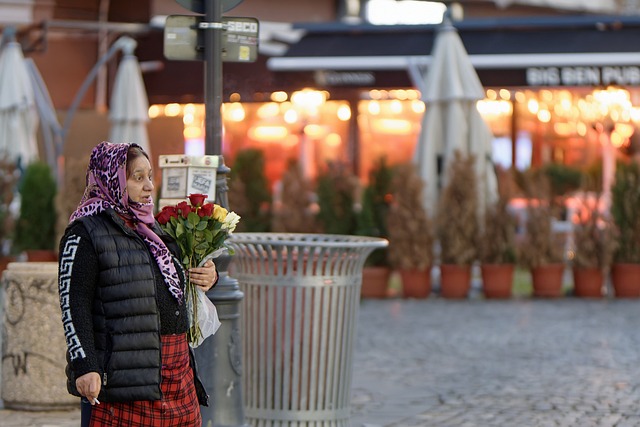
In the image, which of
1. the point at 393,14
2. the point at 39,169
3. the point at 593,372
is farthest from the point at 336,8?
the point at 593,372

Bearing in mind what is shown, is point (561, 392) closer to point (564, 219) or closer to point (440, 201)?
point (440, 201)

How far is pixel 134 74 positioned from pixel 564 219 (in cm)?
706

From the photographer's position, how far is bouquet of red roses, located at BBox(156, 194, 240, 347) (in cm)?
498

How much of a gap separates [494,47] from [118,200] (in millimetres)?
18096

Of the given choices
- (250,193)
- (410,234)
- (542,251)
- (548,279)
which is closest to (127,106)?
(250,193)

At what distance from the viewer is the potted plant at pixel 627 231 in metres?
15.6

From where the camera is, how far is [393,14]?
98.0ft

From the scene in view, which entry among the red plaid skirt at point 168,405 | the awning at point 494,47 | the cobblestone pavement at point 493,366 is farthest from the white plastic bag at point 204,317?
the awning at point 494,47

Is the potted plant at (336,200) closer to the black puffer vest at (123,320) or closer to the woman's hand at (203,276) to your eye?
the woman's hand at (203,276)

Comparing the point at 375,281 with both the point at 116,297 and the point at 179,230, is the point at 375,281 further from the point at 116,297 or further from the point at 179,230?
the point at 116,297

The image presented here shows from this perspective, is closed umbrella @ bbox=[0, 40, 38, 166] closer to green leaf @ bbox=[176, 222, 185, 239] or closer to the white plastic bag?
the white plastic bag

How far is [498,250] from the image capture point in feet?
51.0

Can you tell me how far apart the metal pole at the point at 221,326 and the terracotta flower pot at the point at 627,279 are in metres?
9.55

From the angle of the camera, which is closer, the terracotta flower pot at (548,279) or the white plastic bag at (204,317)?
the white plastic bag at (204,317)
